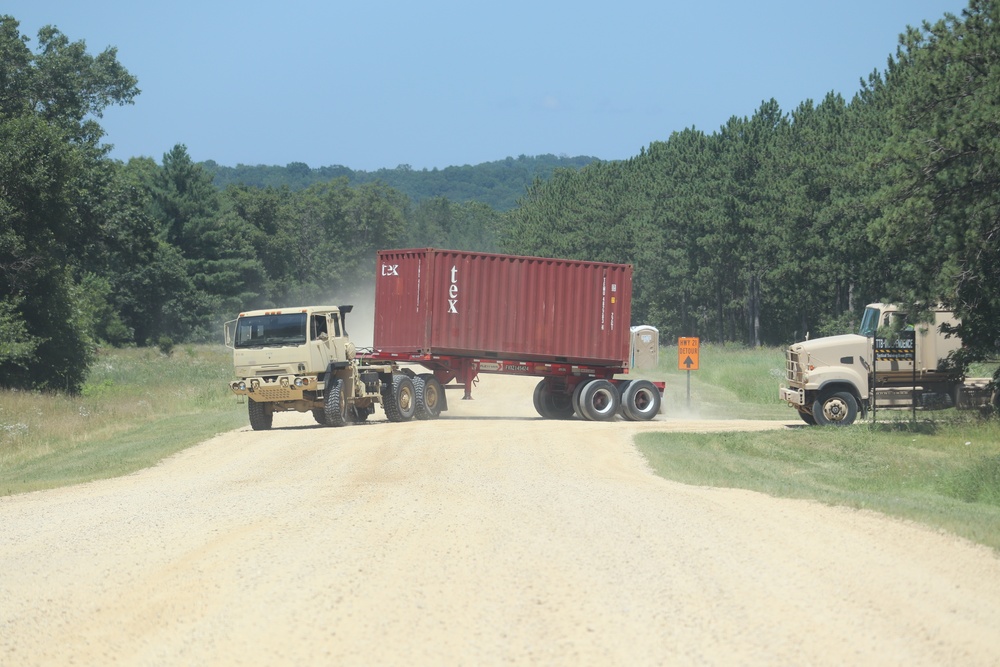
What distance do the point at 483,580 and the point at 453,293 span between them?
21.7 meters

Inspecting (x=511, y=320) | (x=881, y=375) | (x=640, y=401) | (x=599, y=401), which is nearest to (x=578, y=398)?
(x=599, y=401)

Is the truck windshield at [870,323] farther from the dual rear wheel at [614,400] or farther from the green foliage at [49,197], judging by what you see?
the green foliage at [49,197]

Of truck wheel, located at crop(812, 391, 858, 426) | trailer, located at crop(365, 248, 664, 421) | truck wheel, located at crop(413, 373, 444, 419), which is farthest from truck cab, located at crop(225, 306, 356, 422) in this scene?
truck wheel, located at crop(812, 391, 858, 426)

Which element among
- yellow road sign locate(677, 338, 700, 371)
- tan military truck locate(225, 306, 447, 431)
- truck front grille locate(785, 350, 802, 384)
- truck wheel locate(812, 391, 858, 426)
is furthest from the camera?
yellow road sign locate(677, 338, 700, 371)

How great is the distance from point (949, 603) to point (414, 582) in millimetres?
4000

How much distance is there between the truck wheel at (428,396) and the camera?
99.3 feet

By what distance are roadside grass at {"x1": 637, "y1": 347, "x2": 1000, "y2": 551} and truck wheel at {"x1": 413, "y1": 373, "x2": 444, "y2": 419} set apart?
7490 millimetres

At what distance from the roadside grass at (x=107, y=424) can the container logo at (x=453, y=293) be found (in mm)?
6289

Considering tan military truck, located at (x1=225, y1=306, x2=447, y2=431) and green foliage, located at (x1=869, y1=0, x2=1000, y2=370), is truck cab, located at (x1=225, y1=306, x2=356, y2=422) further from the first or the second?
green foliage, located at (x1=869, y1=0, x2=1000, y2=370)

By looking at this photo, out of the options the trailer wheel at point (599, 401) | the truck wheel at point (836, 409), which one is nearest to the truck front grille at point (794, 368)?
the truck wheel at point (836, 409)

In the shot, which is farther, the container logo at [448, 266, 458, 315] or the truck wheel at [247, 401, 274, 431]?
the container logo at [448, 266, 458, 315]

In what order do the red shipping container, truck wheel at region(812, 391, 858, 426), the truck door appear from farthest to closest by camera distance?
the red shipping container < truck wheel at region(812, 391, 858, 426) < the truck door

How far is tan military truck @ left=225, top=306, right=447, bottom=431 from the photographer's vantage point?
2691cm

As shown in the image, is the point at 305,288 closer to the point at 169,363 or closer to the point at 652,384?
the point at 169,363
